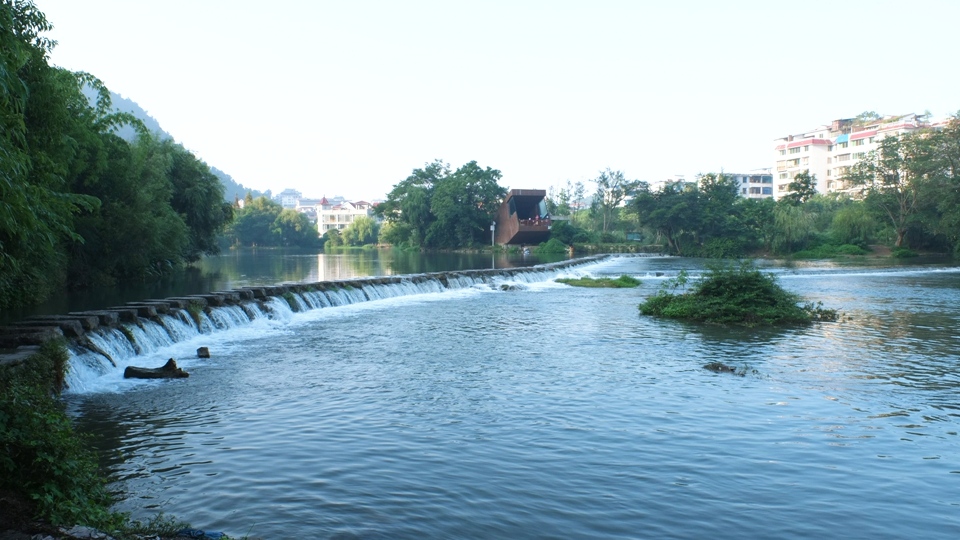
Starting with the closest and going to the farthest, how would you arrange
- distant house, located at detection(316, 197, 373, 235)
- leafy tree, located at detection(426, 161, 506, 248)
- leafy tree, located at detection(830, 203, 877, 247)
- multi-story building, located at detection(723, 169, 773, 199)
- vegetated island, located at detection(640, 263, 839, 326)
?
1. vegetated island, located at detection(640, 263, 839, 326)
2. leafy tree, located at detection(830, 203, 877, 247)
3. leafy tree, located at detection(426, 161, 506, 248)
4. multi-story building, located at detection(723, 169, 773, 199)
5. distant house, located at detection(316, 197, 373, 235)

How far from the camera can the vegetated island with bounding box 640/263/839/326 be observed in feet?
70.6

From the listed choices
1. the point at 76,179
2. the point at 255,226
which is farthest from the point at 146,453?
the point at 255,226

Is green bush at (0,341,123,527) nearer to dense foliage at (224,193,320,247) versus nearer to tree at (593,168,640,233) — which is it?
tree at (593,168,640,233)

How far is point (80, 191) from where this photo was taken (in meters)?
27.2

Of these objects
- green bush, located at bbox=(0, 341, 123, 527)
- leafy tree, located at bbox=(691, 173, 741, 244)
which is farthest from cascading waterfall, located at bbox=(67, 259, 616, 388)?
leafy tree, located at bbox=(691, 173, 741, 244)

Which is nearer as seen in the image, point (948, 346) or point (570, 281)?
point (948, 346)

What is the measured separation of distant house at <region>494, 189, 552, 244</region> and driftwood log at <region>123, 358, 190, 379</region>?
243 feet

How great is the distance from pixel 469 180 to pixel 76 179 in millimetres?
70466

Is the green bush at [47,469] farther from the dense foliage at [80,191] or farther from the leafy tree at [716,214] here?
the leafy tree at [716,214]

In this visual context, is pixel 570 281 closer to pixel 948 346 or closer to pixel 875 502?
pixel 948 346

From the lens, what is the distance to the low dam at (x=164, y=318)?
13.6 meters

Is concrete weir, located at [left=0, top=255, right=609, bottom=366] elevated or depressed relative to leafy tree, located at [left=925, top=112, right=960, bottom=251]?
depressed

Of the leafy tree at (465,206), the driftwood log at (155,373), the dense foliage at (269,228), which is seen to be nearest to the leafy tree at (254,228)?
the dense foliage at (269,228)

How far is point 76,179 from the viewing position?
2619 cm
